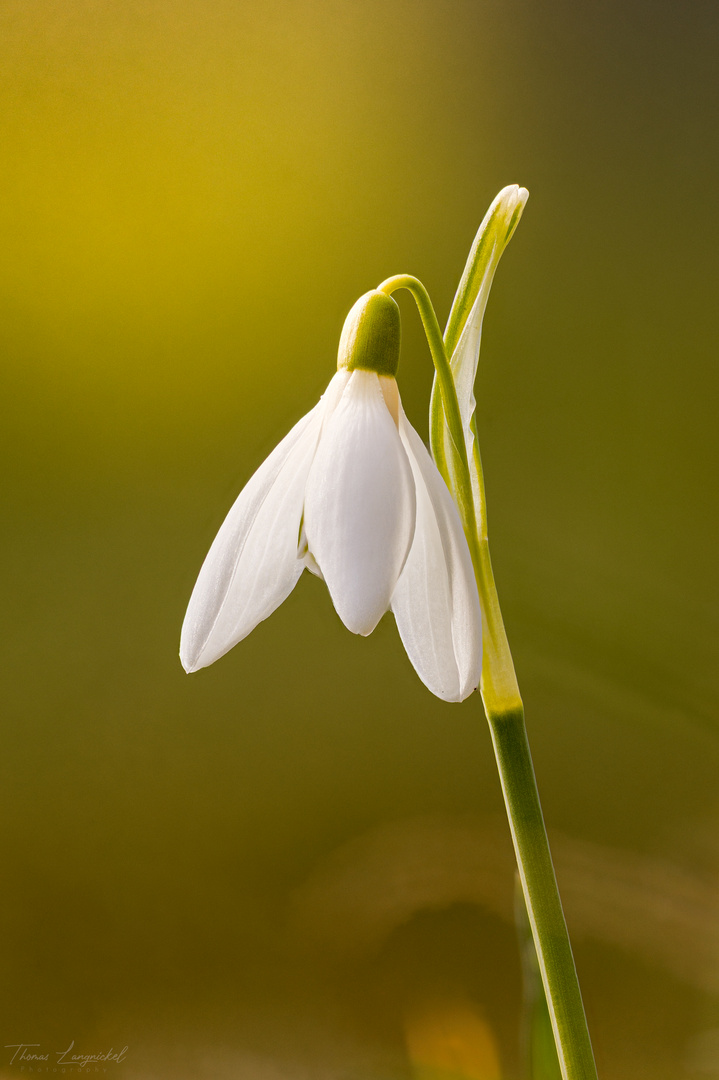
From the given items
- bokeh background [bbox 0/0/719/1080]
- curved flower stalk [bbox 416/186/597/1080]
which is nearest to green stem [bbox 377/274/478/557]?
curved flower stalk [bbox 416/186/597/1080]

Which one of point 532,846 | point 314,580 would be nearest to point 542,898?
point 532,846

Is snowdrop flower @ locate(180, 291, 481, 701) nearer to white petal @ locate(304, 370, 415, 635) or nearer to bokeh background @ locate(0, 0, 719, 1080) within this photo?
white petal @ locate(304, 370, 415, 635)

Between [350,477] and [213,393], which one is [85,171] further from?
[350,477]

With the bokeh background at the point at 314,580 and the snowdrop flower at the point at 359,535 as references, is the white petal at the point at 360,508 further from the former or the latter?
the bokeh background at the point at 314,580

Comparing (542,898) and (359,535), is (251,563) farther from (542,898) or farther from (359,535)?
(542,898)

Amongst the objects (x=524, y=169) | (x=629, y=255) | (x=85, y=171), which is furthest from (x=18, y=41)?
(x=629, y=255)

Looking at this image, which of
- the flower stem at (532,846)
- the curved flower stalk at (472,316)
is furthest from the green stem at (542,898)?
the curved flower stalk at (472,316)
